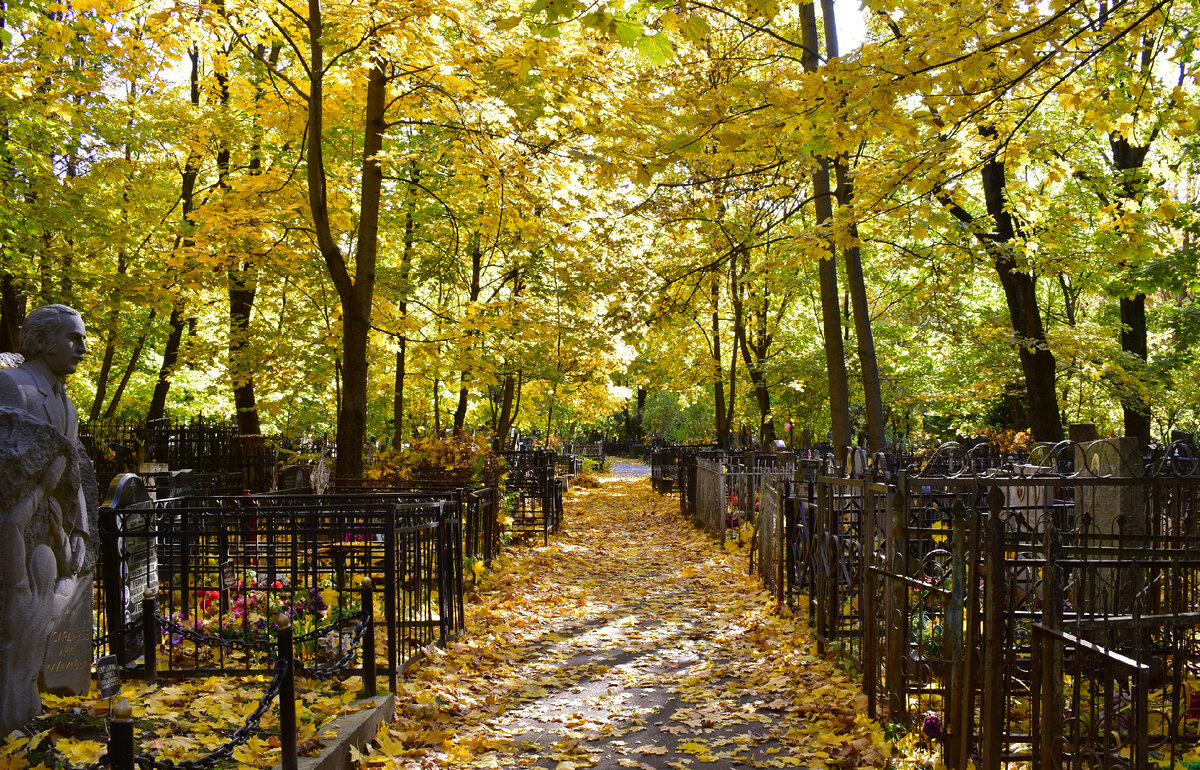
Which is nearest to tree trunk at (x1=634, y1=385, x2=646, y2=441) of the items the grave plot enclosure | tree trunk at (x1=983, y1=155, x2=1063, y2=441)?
tree trunk at (x1=983, y1=155, x2=1063, y2=441)

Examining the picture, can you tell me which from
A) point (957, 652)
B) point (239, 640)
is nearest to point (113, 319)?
point (239, 640)

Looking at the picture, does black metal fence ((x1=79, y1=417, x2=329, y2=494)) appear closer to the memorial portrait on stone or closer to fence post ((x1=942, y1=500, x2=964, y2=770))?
the memorial portrait on stone

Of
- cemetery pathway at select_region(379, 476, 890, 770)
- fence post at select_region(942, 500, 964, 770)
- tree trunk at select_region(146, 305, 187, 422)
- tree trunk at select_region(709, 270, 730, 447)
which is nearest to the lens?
fence post at select_region(942, 500, 964, 770)

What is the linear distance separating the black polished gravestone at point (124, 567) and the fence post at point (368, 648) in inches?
64.5

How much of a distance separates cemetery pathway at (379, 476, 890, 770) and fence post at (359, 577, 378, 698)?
30 cm

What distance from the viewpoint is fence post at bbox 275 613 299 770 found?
4.02m

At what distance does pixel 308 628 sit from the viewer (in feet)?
20.6

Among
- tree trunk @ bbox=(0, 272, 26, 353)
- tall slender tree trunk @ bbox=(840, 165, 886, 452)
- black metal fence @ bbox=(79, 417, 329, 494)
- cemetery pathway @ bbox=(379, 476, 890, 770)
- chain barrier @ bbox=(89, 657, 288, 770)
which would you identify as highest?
Result: tree trunk @ bbox=(0, 272, 26, 353)

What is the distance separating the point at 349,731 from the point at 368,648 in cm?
79

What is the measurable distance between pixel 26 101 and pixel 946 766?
14.9 m

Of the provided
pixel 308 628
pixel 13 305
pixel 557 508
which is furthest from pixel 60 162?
pixel 308 628

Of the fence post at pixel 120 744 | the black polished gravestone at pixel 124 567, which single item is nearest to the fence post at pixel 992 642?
the fence post at pixel 120 744

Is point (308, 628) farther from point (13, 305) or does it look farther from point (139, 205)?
point (139, 205)

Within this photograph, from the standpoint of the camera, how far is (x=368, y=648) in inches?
219
